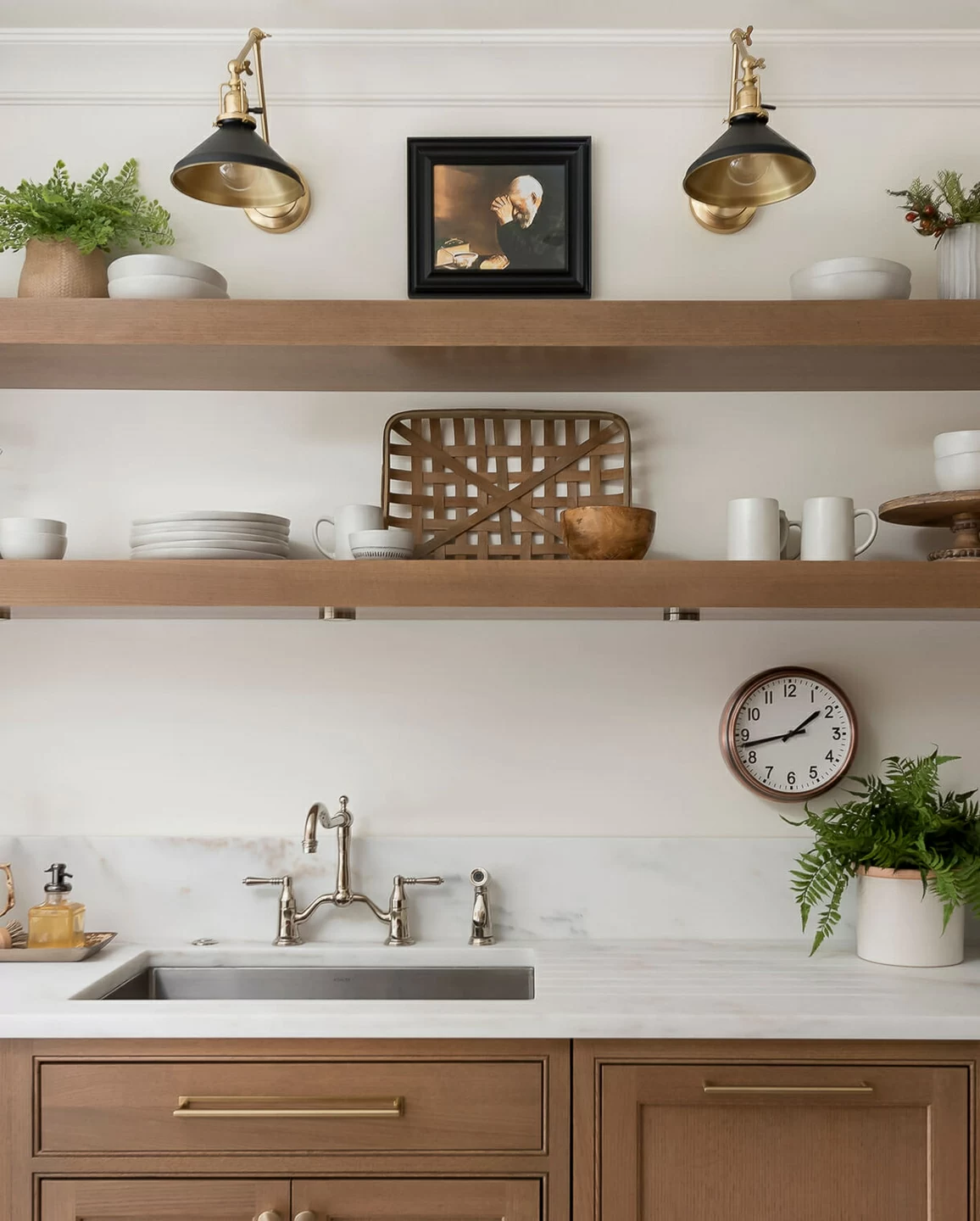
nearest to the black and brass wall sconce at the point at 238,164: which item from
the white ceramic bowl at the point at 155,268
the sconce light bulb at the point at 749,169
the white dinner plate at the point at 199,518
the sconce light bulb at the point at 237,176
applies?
the sconce light bulb at the point at 237,176

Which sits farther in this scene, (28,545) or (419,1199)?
(28,545)

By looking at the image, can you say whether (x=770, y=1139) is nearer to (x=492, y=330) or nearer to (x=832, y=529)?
(x=832, y=529)

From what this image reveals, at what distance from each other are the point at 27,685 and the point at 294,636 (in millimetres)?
562

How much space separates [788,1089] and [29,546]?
1.59m

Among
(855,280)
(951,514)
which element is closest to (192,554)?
(855,280)

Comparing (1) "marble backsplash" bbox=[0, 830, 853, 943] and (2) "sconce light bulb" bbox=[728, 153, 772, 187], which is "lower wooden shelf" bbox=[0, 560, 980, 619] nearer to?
(1) "marble backsplash" bbox=[0, 830, 853, 943]

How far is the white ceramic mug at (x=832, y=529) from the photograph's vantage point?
1.91 m

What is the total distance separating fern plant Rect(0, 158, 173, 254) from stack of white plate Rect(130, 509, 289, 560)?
1.93 ft

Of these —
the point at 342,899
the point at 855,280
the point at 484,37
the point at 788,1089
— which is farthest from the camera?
the point at 484,37

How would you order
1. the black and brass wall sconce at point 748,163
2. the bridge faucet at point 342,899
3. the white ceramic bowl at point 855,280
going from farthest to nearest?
the bridge faucet at point 342,899 → the white ceramic bowl at point 855,280 → the black and brass wall sconce at point 748,163

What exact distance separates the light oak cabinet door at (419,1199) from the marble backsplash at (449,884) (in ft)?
1.83

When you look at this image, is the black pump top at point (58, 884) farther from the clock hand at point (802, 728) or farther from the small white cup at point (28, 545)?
the clock hand at point (802, 728)

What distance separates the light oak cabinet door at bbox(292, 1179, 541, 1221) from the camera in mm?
1602

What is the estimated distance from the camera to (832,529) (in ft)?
6.28
